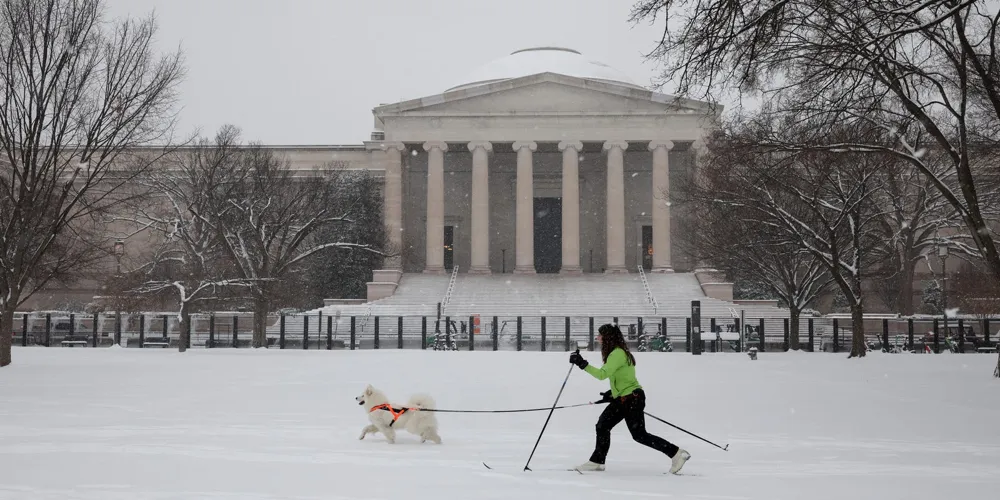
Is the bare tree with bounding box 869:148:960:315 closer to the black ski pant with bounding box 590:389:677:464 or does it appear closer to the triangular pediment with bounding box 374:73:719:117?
the triangular pediment with bounding box 374:73:719:117

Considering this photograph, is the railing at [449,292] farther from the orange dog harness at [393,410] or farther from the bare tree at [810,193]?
the orange dog harness at [393,410]

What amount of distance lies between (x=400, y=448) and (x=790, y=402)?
7742 mm

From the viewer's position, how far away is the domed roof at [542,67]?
64.3 meters

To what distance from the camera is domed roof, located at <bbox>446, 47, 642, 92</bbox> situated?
64.3 metres

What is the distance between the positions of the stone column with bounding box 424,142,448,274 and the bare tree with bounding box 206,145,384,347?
6122 mm

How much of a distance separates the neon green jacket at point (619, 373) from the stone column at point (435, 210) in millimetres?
45107

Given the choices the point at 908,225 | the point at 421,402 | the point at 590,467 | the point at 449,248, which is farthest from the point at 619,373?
the point at 449,248

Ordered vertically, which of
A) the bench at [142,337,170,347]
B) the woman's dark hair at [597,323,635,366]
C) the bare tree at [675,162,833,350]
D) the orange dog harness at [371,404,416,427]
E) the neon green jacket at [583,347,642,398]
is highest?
the bare tree at [675,162,833,350]

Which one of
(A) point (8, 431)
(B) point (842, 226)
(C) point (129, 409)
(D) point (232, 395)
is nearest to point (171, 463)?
(A) point (8, 431)

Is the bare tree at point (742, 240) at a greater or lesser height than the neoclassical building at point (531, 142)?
lesser

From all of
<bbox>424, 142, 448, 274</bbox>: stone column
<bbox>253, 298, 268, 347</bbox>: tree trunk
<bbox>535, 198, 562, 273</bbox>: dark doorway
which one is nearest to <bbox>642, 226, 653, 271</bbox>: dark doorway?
<bbox>535, 198, 562, 273</bbox>: dark doorway

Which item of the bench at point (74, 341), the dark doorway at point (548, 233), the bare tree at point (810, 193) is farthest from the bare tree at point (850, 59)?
the dark doorway at point (548, 233)

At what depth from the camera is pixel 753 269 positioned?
38.2m

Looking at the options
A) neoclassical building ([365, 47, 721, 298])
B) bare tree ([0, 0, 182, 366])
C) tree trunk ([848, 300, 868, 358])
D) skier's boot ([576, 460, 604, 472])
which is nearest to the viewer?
skier's boot ([576, 460, 604, 472])
